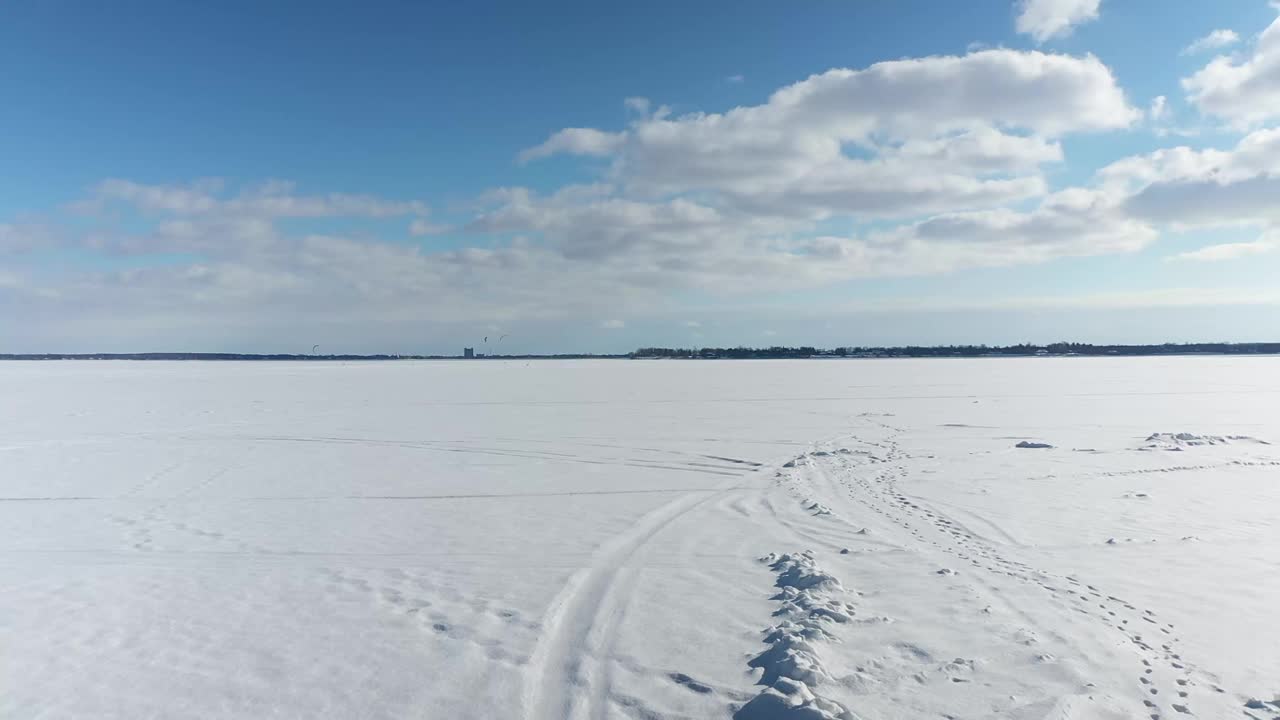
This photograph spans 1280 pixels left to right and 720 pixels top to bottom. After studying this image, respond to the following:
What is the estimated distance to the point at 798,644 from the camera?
5465 mm

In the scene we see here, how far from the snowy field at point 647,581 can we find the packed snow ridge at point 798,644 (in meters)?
0.03

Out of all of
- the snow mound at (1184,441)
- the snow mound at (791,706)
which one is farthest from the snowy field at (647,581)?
the snow mound at (1184,441)

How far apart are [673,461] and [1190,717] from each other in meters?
10.4

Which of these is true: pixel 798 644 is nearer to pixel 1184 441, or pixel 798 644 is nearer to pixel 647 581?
pixel 647 581

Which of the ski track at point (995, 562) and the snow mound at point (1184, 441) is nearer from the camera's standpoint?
the ski track at point (995, 562)

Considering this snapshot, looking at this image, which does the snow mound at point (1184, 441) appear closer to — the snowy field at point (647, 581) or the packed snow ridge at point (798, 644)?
the snowy field at point (647, 581)

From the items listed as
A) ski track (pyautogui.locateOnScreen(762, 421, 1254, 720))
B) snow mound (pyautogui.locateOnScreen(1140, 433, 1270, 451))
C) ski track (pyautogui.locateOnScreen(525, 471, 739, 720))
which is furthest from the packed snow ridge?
snow mound (pyautogui.locateOnScreen(1140, 433, 1270, 451))

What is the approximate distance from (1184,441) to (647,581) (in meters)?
14.2

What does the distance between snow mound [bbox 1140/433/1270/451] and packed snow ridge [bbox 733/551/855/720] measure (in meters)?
11.4

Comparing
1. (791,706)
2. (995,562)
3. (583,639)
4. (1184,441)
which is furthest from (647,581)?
(1184,441)

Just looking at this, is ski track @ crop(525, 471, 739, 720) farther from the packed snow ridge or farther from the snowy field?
the packed snow ridge

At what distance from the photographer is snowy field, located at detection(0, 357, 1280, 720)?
4.96 m

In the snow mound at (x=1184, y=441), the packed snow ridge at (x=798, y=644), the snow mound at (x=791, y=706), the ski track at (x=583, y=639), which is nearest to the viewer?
the snow mound at (x=791, y=706)

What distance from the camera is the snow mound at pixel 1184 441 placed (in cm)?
1518
